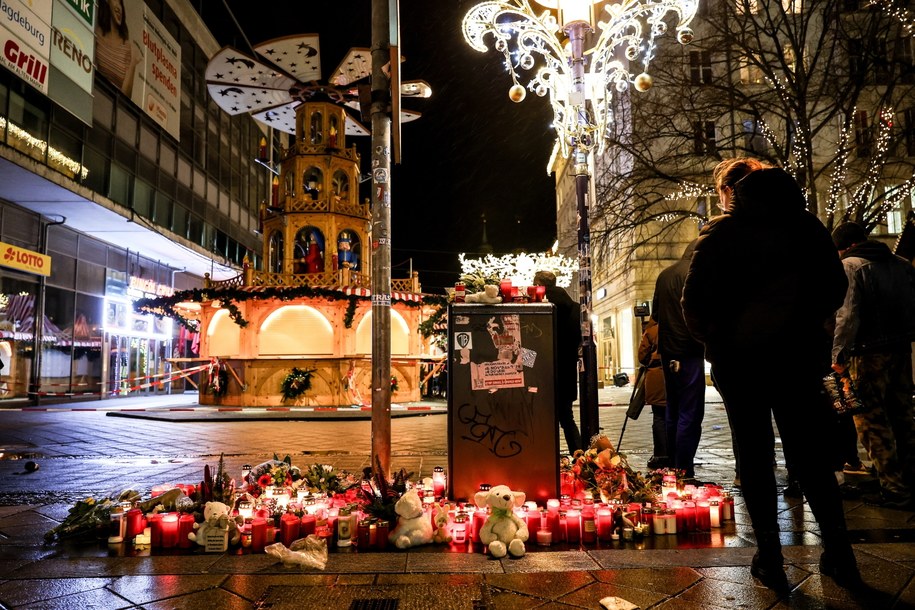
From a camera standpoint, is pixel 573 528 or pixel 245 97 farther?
pixel 245 97

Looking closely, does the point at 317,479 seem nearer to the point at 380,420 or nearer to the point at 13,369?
the point at 380,420

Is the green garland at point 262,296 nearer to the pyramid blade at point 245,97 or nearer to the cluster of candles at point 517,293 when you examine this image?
the pyramid blade at point 245,97

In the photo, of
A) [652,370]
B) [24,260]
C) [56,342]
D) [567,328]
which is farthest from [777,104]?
[56,342]

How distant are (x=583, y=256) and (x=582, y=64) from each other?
219 cm

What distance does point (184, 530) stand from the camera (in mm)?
3734

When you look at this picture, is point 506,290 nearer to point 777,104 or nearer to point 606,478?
point 606,478

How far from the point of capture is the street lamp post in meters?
5.93

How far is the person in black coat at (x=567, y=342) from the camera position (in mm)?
5617

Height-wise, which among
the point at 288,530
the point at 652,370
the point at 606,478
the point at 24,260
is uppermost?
the point at 24,260

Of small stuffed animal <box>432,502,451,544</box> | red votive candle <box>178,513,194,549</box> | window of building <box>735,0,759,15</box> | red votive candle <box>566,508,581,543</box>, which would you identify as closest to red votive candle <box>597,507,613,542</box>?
red votive candle <box>566,508,581,543</box>

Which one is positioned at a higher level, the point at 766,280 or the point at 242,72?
the point at 242,72

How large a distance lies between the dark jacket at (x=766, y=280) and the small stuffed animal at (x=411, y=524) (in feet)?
6.07

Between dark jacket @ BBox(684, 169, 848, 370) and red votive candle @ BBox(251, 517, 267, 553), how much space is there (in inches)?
105

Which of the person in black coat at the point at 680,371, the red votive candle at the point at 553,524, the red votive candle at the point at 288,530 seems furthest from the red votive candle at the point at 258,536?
the person in black coat at the point at 680,371
